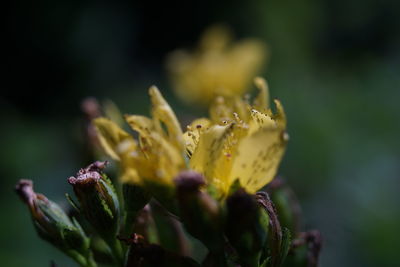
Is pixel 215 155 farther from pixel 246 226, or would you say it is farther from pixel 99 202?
pixel 99 202

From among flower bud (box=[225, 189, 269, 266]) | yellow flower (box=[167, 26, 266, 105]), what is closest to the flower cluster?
flower bud (box=[225, 189, 269, 266])

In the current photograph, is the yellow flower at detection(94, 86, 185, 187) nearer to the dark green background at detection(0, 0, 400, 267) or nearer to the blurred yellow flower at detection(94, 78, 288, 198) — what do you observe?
the blurred yellow flower at detection(94, 78, 288, 198)

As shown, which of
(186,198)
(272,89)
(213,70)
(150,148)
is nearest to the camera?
(186,198)

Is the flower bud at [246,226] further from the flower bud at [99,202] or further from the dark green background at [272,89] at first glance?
the dark green background at [272,89]

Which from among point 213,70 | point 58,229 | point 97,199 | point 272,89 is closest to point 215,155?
point 97,199

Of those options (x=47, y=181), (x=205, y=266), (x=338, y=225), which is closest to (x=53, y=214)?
(x=205, y=266)

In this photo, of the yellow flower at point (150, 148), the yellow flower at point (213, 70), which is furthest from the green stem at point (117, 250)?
the yellow flower at point (213, 70)
